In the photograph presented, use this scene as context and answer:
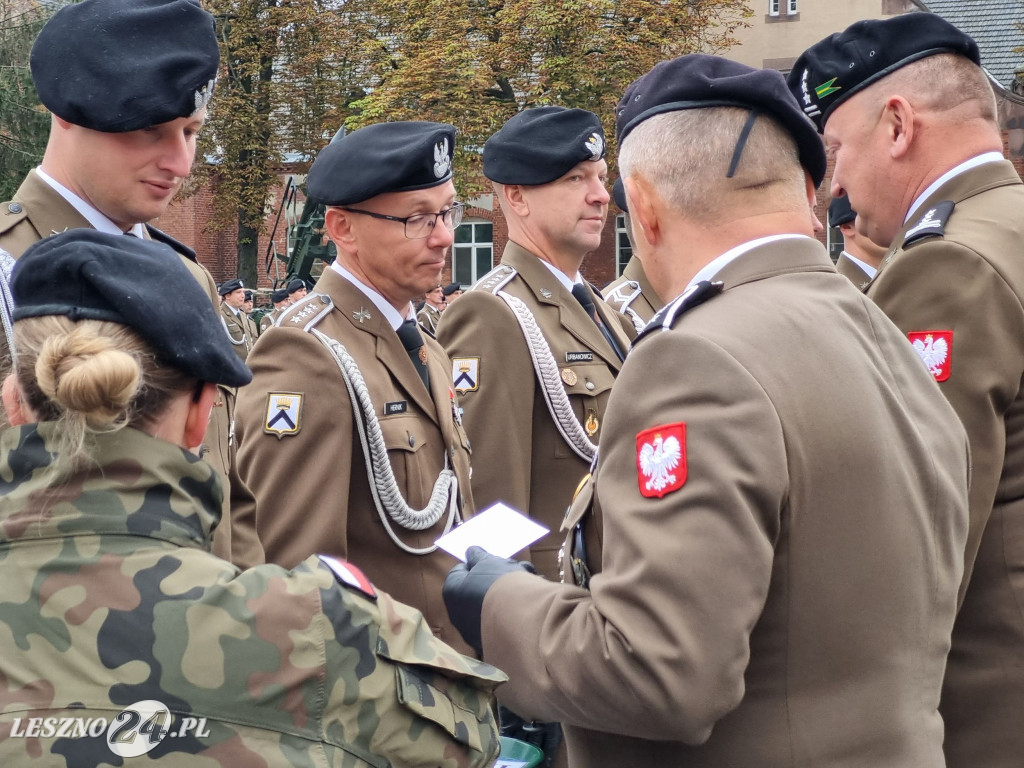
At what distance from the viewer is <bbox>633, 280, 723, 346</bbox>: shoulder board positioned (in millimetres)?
2094

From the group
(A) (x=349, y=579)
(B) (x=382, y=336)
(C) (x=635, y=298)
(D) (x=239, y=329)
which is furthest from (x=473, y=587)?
(D) (x=239, y=329)

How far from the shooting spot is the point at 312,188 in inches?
151

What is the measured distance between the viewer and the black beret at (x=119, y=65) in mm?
2699

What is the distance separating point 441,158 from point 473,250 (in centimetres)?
2867

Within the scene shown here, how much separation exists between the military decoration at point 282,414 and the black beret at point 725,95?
4.51 ft

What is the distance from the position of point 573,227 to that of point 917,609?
292cm

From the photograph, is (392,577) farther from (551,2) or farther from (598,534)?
(551,2)

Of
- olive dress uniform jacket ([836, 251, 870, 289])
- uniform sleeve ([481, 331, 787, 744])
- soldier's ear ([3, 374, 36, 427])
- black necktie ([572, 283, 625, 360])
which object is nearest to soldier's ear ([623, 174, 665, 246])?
uniform sleeve ([481, 331, 787, 744])

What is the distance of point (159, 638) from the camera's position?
1687mm

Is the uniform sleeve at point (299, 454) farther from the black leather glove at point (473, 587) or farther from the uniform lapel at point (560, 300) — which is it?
the uniform lapel at point (560, 300)

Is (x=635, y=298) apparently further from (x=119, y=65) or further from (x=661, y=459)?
(x=661, y=459)

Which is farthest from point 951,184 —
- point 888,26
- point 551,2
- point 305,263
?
point 551,2

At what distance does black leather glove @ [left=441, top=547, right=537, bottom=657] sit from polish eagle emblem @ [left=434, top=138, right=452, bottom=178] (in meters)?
1.86

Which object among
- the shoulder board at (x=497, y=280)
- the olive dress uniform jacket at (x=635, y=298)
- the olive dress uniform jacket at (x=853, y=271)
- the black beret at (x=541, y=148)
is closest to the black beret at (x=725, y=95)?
Answer: the shoulder board at (x=497, y=280)
